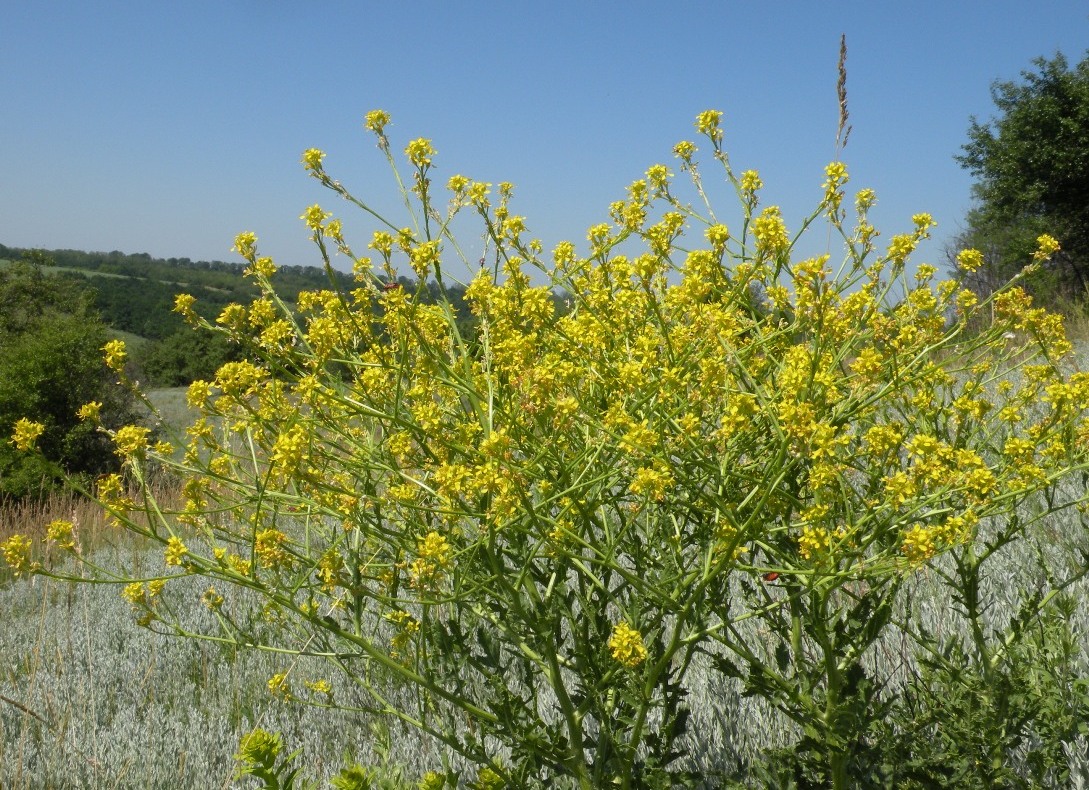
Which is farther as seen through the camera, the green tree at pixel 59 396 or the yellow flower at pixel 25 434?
the green tree at pixel 59 396

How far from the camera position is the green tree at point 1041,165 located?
2750cm

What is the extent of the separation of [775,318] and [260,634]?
345cm

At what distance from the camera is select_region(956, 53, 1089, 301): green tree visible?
2750 centimetres

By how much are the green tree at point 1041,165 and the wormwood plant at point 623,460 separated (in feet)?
91.9

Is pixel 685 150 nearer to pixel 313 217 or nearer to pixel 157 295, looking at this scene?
pixel 313 217

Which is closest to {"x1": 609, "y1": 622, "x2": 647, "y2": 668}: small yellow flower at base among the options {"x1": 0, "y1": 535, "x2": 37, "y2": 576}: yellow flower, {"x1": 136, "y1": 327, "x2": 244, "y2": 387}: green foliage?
{"x1": 0, "y1": 535, "x2": 37, "y2": 576}: yellow flower

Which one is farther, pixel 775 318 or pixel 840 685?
pixel 775 318

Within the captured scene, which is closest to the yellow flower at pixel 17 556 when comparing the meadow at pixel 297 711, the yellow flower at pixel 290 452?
the meadow at pixel 297 711

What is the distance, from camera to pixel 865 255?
2145mm

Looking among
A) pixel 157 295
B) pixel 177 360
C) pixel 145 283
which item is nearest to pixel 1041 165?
pixel 177 360

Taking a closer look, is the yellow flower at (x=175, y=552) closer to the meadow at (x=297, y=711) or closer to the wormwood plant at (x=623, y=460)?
the wormwood plant at (x=623, y=460)

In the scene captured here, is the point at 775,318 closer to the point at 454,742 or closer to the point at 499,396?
the point at 499,396

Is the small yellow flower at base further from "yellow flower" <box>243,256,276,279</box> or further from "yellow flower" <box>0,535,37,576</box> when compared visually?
"yellow flower" <box>0,535,37,576</box>

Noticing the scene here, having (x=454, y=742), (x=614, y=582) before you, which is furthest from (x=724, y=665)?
(x=614, y=582)
